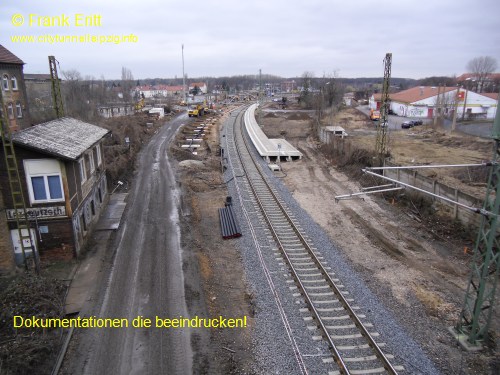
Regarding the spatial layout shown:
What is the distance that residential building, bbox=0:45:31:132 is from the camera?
119ft

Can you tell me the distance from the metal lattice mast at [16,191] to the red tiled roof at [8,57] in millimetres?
28408

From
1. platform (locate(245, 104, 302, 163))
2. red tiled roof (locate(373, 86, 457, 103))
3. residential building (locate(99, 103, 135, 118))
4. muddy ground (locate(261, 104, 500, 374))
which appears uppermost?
red tiled roof (locate(373, 86, 457, 103))

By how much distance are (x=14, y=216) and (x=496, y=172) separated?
51.0 feet

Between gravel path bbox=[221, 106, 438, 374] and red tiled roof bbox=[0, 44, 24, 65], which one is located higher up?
red tiled roof bbox=[0, 44, 24, 65]

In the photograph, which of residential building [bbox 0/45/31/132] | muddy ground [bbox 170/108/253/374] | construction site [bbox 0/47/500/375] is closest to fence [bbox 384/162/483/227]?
construction site [bbox 0/47/500/375]

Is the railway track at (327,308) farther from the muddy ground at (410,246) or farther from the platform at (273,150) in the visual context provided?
the platform at (273,150)

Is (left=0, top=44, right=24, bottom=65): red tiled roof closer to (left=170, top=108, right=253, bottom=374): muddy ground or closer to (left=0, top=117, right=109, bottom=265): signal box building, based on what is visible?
(left=170, top=108, right=253, bottom=374): muddy ground

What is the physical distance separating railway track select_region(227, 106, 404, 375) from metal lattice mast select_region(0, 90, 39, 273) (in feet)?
30.9

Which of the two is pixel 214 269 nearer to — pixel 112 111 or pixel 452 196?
pixel 452 196

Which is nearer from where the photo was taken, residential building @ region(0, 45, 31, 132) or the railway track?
the railway track

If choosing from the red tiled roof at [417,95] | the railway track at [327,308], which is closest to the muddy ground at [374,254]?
the railway track at [327,308]

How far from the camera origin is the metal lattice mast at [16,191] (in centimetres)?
1245

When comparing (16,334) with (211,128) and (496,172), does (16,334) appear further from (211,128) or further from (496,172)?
(211,128)

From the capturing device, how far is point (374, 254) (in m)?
15.1
